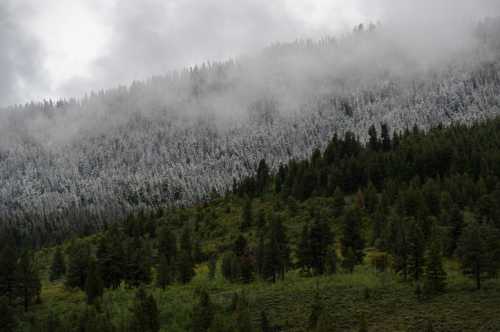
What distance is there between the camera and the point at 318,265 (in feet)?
256

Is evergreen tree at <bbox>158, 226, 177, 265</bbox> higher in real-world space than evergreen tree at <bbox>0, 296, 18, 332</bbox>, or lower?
higher

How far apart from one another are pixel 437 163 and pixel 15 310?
338 ft

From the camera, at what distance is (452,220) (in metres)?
82.4

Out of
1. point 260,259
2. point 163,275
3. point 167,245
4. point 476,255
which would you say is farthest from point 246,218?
point 476,255

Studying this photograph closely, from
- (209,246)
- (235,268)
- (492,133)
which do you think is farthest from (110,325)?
(492,133)

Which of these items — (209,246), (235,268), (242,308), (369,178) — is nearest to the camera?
(242,308)

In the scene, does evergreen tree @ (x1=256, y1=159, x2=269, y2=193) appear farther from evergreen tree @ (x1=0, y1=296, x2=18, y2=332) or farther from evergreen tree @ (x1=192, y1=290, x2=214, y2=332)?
evergreen tree @ (x1=192, y1=290, x2=214, y2=332)

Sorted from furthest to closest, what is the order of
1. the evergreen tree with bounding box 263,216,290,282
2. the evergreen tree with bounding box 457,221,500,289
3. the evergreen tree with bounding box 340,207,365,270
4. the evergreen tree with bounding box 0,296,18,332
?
the evergreen tree with bounding box 340,207,365,270
the evergreen tree with bounding box 263,216,290,282
the evergreen tree with bounding box 0,296,18,332
the evergreen tree with bounding box 457,221,500,289

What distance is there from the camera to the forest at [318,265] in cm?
5438

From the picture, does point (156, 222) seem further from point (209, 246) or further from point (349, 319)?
point (349, 319)

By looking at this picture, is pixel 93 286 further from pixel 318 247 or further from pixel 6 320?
pixel 318 247

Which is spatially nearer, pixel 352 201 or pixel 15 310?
pixel 15 310

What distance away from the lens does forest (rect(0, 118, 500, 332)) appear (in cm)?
5438

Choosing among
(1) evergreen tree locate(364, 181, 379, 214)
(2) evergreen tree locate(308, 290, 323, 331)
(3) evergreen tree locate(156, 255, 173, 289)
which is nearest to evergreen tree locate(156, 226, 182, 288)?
(3) evergreen tree locate(156, 255, 173, 289)
